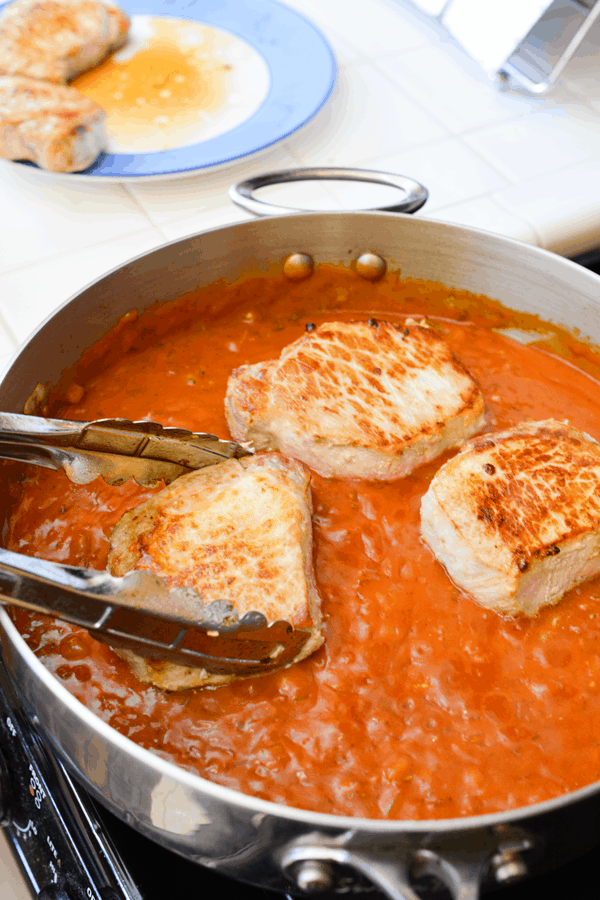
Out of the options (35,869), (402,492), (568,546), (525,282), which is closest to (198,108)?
(525,282)

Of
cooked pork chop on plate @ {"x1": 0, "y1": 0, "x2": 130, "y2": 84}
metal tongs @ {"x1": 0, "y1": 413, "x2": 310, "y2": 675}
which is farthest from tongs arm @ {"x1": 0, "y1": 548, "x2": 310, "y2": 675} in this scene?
cooked pork chop on plate @ {"x1": 0, "y1": 0, "x2": 130, "y2": 84}

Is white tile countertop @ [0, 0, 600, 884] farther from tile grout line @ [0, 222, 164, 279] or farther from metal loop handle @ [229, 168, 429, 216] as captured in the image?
metal loop handle @ [229, 168, 429, 216]

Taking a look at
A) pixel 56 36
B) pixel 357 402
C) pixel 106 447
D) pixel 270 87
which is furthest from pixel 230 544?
pixel 56 36

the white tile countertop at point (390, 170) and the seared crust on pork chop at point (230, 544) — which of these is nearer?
the seared crust on pork chop at point (230, 544)

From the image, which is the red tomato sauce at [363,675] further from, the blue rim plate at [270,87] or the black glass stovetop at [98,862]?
the blue rim plate at [270,87]

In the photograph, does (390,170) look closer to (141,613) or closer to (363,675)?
(363,675)

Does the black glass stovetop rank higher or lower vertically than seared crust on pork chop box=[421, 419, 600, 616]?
lower

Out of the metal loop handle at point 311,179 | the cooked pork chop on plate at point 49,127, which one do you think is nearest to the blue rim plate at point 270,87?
the cooked pork chop on plate at point 49,127

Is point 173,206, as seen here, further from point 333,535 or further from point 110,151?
point 333,535
